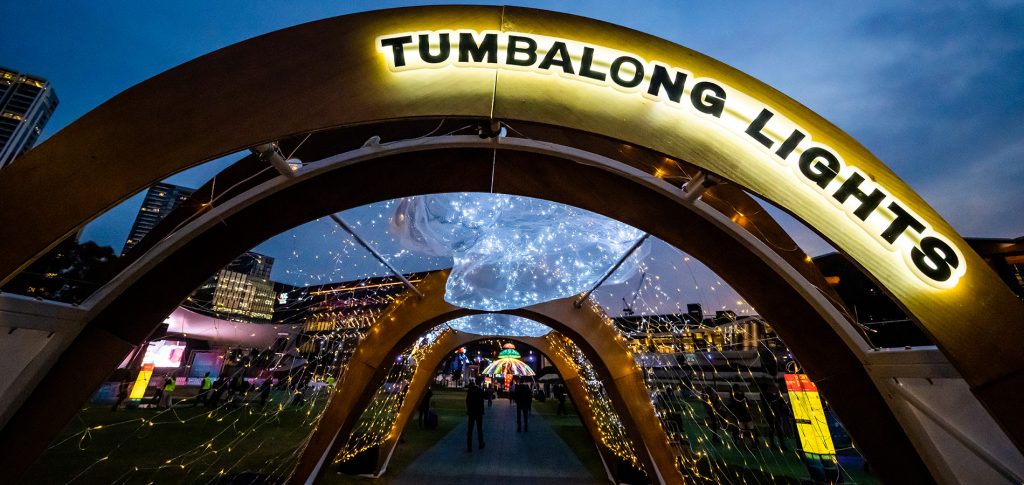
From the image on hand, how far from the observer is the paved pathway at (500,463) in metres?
6.33

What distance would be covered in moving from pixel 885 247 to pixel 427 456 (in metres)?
8.19

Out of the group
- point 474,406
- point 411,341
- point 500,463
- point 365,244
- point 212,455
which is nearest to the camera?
point 365,244

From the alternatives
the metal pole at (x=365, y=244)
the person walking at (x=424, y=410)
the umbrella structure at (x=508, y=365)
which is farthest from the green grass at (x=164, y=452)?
the umbrella structure at (x=508, y=365)

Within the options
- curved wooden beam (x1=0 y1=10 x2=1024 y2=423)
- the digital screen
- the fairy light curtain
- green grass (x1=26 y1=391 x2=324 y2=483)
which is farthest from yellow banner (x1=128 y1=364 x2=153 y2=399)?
curved wooden beam (x1=0 y1=10 x2=1024 y2=423)

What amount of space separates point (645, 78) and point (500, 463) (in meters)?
7.60

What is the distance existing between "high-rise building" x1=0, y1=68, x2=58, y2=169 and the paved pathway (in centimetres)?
10378

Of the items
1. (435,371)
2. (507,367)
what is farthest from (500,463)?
(507,367)

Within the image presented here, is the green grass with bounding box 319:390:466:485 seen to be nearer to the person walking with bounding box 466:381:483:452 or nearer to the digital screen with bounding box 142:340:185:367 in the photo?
the person walking with bounding box 466:381:483:452

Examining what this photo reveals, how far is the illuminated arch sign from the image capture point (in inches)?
61.8

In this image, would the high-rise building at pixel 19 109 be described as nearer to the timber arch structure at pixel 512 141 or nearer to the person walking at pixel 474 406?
the person walking at pixel 474 406

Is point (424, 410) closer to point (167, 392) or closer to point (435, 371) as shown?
point (435, 371)

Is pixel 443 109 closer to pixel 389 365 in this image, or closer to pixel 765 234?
pixel 765 234

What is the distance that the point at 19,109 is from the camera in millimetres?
77312

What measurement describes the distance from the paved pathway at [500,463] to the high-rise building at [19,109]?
104 m
